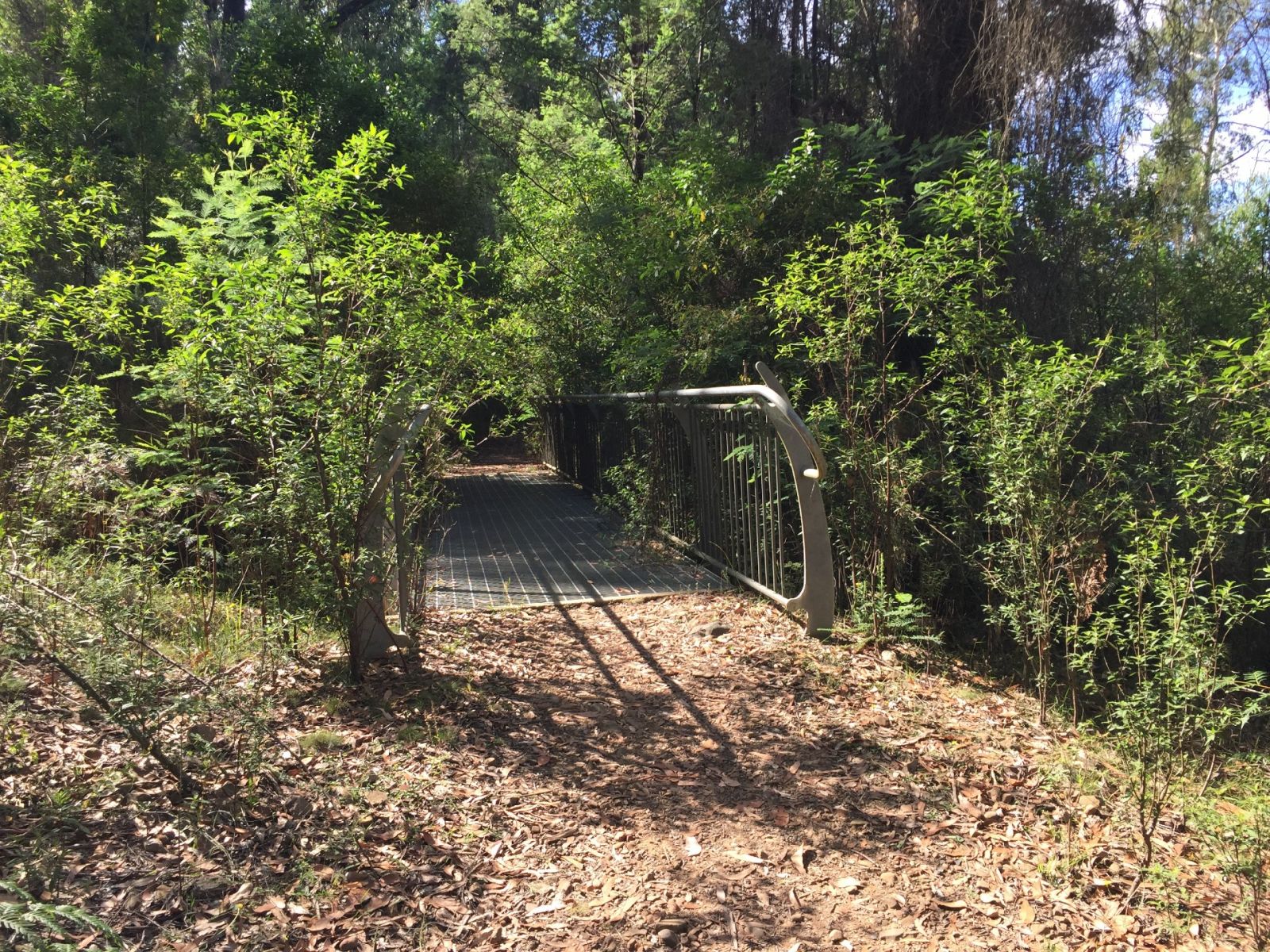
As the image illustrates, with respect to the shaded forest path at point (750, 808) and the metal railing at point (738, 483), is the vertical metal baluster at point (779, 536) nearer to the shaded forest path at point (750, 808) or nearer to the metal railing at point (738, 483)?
the metal railing at point (738, 483)

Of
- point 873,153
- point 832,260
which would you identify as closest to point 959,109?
point 873,153

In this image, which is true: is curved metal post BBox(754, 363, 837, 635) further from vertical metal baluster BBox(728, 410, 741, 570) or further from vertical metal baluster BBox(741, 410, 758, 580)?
vertical metal baluster BBox(728, 410, 741, 570)

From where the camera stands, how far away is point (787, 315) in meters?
6.30

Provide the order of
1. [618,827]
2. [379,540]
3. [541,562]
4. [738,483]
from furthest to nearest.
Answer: [541,562] → [738,483] → [379,540] → [618,827]

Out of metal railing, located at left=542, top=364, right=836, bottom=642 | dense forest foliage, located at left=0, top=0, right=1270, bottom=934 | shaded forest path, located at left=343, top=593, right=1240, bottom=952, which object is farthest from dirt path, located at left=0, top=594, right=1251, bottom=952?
metal railing, located at left=542, top=364, right=836, bottom=642

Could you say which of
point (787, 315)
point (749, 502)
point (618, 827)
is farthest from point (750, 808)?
point (787, 315)

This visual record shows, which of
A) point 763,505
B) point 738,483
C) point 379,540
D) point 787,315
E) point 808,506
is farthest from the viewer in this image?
point 787,315

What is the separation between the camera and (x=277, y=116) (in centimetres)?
384

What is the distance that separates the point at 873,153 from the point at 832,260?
10.8ft

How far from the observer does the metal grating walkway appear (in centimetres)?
614

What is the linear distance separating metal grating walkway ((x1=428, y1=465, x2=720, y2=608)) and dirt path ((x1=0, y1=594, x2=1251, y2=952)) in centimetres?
163

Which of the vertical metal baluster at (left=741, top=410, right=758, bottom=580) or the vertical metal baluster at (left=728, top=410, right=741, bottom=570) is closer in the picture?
the vertical metal baluster at (left=741, top=410, right=758, bottom=580)

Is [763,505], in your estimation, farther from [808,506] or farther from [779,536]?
[808,506]

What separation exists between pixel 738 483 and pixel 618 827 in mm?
3128
